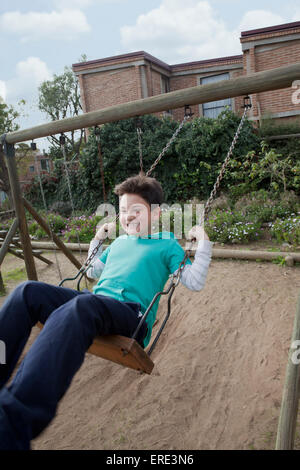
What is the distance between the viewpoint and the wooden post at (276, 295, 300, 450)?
190 cm

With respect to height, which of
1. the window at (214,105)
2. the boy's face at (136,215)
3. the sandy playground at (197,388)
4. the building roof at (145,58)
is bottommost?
the sandy playground at (197,388)

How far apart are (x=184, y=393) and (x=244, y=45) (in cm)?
1143

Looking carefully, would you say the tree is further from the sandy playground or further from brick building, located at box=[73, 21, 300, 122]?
the sandy playground

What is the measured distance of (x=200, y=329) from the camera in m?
3.59

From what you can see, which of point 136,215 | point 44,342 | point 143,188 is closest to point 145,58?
point 143,188

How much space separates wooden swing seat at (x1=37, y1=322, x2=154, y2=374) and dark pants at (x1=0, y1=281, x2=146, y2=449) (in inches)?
2.4

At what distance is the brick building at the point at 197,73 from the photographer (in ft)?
35.7

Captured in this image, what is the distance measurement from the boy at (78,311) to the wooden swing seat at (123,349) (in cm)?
5

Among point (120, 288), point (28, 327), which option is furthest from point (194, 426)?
point (28, 327)

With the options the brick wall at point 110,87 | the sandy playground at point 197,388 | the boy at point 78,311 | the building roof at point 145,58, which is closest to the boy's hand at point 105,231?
the boy at point 78,311

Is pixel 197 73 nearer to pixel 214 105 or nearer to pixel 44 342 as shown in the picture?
pixel 214 105

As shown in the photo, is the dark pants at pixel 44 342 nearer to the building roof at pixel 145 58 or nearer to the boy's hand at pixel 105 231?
the boy's hand at pixel 105 231

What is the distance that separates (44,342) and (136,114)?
2.02 metres

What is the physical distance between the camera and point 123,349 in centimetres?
183
